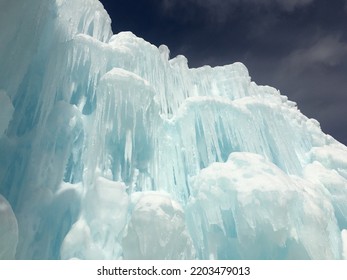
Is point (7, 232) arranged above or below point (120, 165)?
below

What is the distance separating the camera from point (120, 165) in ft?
38.1

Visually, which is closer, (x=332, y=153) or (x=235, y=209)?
(x=235, y=209)

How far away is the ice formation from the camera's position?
31.8ft

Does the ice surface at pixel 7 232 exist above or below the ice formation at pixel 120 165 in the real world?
below

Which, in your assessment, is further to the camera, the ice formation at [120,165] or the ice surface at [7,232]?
the ice formation at [120,165]

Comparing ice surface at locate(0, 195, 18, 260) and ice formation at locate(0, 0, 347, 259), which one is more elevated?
ice formation at locate(0, 0, 347, 259)

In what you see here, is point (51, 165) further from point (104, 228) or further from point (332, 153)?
point (332, 153)

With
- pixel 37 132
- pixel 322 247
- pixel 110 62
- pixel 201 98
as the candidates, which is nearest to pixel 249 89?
pixel 201 98

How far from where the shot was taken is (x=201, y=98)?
47.2 ft

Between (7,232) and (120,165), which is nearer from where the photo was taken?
(7,232)

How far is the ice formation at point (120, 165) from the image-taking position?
9.70 metres

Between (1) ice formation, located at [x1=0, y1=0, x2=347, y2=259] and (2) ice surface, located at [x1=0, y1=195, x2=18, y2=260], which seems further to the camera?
(1) ice formation, located at [x1=0, y1=0, x2=347, y2=259]
